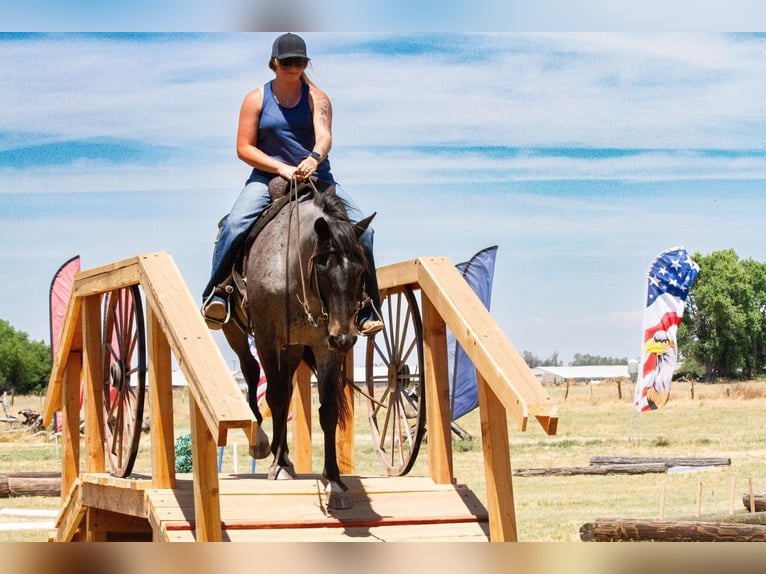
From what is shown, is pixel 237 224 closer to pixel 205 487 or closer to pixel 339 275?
pixel 339 275

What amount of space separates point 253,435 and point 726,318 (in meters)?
44.9

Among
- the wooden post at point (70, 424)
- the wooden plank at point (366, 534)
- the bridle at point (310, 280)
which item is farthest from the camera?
the wooden post at point (70, 424)

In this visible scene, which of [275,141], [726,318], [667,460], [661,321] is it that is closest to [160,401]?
[275,141]

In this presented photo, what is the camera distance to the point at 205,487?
489cm

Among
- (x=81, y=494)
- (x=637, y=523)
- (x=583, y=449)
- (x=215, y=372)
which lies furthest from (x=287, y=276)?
(x=583, y=449)

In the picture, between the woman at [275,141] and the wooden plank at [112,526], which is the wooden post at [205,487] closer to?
the woman at [275,141]

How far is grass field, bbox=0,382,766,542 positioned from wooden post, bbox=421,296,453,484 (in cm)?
61

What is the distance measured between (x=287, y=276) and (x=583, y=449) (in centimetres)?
1586

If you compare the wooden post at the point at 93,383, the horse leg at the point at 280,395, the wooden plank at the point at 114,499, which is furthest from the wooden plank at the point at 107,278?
the wooden plank at the point at 114,499

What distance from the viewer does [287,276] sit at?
18.5 feet

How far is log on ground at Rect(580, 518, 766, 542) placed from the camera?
33.6ft

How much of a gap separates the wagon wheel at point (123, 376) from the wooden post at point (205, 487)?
1.16 meters

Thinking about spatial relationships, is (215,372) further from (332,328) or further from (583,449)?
(583,449)

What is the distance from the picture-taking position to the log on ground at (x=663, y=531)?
1023 centimetres
